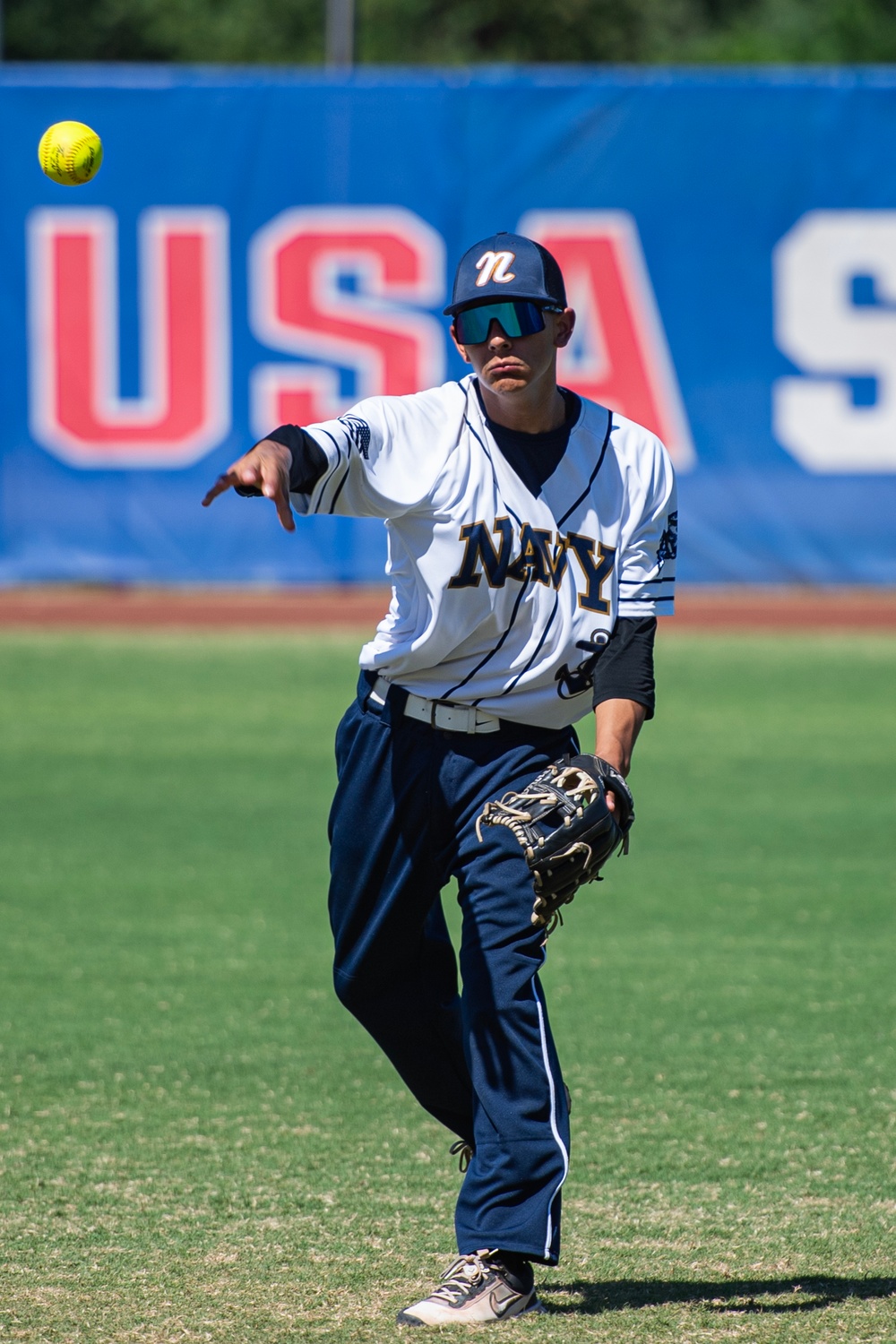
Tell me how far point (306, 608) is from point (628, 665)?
11.1 meters

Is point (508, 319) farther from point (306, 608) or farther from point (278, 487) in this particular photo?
point (306, 608)

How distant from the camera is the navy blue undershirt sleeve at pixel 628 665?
3.68m

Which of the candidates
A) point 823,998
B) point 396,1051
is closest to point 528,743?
point 396,1051

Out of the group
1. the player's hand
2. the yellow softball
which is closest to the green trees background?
→ the yellow softball

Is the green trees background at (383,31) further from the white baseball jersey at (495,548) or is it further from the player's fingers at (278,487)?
the player's fingers at (278,487)

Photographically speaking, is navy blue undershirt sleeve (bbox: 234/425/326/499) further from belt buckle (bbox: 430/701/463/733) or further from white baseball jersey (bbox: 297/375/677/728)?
belt buckle (bbox: 430/701/463/733)

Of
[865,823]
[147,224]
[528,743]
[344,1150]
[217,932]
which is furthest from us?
[147,224]

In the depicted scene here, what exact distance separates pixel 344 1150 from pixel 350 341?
10.4m

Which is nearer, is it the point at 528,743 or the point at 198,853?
the point at 528,743

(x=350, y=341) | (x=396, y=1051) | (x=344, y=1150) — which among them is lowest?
(x=344, y=1150)

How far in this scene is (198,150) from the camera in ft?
47.1

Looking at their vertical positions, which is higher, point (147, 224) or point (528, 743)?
point (147, 224)

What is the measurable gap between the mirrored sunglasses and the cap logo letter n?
0.05m

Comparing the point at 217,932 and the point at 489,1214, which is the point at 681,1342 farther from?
the point at 217,932
